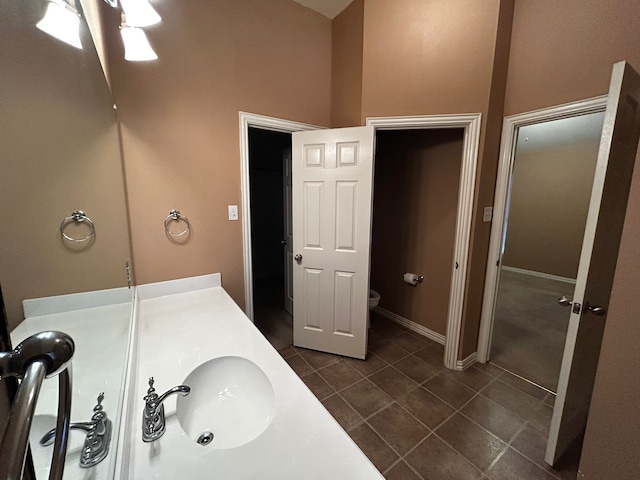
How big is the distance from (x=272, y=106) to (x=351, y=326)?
1943mm

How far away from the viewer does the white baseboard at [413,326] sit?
253cm

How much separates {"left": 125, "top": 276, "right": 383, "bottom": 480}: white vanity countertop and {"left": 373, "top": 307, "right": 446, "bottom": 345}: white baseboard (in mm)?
2004

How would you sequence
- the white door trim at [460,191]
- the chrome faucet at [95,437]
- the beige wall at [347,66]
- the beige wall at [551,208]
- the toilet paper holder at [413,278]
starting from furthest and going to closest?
the beige wall at [551,208], the toilet paper holder at [413,278], the beige wall at [347,66], the white door trim at [460,191], the chrome faucet at [95,437]

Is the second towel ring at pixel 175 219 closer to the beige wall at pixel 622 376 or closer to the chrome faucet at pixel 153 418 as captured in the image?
the chrome faucet at pixel 153 418

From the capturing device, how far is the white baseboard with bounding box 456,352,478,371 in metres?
2.12

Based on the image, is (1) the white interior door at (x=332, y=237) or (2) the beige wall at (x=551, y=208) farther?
(2) the beige wall at (x=551, y=208)

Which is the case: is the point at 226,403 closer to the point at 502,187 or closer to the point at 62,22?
the point at 62,22

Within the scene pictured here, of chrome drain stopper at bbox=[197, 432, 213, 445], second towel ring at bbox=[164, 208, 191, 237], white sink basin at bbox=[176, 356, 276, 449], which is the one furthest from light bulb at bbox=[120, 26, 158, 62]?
chrome drain stopper at bbox=[197, 432, 213, 445]

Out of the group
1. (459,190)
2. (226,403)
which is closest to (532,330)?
(459,190)

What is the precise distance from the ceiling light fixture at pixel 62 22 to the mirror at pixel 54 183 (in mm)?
22

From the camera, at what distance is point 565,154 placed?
4.02m

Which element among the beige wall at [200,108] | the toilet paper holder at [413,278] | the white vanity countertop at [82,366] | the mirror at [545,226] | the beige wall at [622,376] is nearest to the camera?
the white vanity countertop at [82,366]

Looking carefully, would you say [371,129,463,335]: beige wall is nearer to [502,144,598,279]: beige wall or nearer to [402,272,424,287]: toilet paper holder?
[402,272,424,287]: toilet paper holder

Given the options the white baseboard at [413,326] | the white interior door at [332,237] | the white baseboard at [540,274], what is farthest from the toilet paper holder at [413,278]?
the white baseboard at [540,274]
